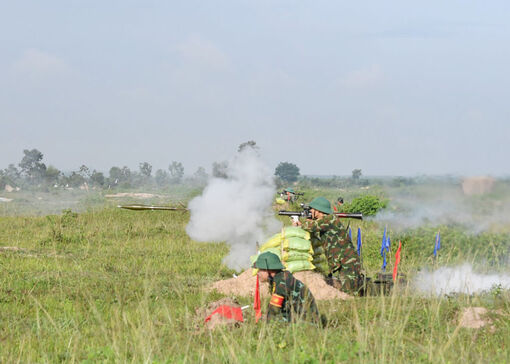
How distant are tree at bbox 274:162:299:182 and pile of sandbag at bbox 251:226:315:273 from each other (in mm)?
71299

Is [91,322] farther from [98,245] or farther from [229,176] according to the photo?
[98,245]

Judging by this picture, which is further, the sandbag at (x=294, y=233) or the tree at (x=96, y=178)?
the tree at (x=96, y=178)

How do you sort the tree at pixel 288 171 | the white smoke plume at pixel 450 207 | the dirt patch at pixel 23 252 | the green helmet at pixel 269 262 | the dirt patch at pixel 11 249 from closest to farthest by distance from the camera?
the green helmet at pixel 269 262 → the white smoke plume at pixel 450 207 → the dirt patch at pixel 23 252 → the dirt patch at pixel 11 249 → the tree at pixel 288 171

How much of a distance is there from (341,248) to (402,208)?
16.6 ft

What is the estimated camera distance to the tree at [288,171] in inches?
3294

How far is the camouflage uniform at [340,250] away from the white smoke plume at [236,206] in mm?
1781

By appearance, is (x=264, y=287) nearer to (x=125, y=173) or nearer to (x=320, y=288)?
(x=320, y=288)

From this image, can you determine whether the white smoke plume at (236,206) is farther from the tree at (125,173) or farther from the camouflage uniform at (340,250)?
the tree at (125,173)

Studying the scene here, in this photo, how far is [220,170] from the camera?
12.0 metres

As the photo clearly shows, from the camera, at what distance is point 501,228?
1303 centimetres

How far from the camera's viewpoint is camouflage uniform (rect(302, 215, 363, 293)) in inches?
423

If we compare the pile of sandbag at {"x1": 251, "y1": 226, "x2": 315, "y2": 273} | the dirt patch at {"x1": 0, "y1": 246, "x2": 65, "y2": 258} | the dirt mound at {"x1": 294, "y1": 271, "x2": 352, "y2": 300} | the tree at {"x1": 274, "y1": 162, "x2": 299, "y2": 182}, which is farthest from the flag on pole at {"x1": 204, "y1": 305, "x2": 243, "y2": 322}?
the tree at {"x1": 274, "y1": 162, "x2": 299, "y2": 182}

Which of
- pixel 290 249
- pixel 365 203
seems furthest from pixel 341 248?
pixel 365 203

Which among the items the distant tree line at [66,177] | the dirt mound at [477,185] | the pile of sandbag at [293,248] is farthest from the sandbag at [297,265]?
the distant tree line at [66,177]
